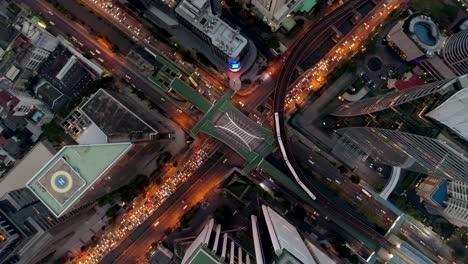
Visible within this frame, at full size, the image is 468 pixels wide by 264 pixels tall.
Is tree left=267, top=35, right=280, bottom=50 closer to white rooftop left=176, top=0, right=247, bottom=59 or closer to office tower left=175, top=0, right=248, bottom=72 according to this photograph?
office tower left=175, top=0, right=248, bottom=72

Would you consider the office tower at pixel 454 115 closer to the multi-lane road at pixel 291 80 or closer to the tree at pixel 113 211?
the multi-lane road at pixel 291 80

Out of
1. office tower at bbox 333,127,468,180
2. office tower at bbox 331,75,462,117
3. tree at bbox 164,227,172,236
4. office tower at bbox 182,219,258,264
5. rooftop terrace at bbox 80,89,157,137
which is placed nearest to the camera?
office tower at bbox 331,75,462,117

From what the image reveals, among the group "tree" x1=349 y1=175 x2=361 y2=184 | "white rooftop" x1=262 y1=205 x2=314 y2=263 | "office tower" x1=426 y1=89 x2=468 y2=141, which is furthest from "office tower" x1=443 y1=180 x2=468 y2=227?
"white rooftop" x1=262 y1=205 x2=314 y2=263

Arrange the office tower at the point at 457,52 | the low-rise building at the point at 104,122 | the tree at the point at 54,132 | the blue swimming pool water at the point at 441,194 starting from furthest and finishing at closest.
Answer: the blue swimming pool water at the point at 441,194 < the office tower at the point at 457,52 < the tree at the point at 54,132 < the low-rise building at the point at 104,122

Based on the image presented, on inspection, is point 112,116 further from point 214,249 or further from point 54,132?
point 214,249

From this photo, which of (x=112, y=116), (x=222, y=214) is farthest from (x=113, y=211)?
(x=112, y=116)

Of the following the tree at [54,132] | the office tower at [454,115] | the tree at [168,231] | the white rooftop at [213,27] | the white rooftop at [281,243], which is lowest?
the tree at [168,231]

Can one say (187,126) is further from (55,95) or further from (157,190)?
(55,95)

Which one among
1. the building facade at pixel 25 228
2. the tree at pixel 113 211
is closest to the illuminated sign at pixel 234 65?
the tree at pixel 113 211
